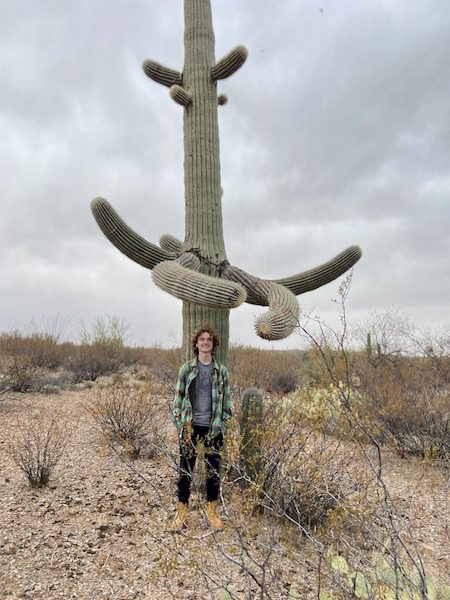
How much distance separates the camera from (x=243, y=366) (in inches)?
430

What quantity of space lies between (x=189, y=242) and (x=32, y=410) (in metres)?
4.93

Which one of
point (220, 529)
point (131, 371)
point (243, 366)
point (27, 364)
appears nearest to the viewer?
point (220, 529)

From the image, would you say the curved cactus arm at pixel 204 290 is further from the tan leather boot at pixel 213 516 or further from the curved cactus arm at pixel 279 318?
the tan leather boot at pixel 213 516

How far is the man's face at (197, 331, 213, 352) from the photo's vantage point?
3.63m

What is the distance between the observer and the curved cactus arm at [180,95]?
13.8ft

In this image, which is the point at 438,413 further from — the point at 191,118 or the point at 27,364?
the point at 27,364

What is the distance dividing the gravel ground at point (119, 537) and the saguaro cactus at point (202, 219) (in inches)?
54.3

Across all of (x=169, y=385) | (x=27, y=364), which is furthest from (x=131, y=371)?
(x=169, y=385)

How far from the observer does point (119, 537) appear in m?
3.65

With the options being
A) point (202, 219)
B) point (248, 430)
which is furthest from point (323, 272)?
point (248, 430)

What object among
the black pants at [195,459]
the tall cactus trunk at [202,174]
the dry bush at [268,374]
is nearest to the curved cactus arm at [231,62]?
the tall cactus trunk at [202,174]

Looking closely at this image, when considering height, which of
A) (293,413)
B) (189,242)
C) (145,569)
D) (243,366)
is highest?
(189,242)

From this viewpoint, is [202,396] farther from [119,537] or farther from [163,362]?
[163,362]

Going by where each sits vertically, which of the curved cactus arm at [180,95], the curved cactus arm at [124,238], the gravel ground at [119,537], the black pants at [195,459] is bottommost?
the gravel ground at [119,537]
